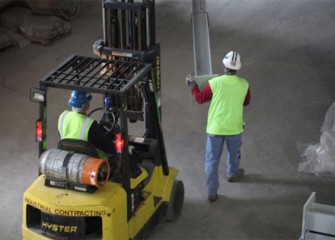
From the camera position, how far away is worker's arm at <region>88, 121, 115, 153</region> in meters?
6.34

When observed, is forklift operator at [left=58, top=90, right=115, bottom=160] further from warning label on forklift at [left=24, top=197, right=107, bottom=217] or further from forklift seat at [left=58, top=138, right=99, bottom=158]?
warning label on forklift at [left=24, top=197, right=107, bottom=217]

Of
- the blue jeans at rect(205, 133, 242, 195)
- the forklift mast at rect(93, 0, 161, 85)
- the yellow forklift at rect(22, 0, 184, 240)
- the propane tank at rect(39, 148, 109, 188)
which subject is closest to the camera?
the propane tank at rect(39, 148, 109, 188)

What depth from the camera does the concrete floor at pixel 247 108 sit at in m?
7.88

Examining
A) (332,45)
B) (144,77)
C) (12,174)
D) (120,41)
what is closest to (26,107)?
(12,174)

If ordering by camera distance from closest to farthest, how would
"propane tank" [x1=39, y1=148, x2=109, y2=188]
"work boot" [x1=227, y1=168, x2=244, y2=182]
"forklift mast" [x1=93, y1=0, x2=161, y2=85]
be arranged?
"propane tank" [x1=39, y1=148, x2=109, y2=188] < "forklift mast" [x1=93, y1=0, x2=161, y2=85] < "work boot" [x1=227, y1=168, x2=244, y2=182]

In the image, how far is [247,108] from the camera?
10469mm

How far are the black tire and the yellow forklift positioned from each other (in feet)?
0.04

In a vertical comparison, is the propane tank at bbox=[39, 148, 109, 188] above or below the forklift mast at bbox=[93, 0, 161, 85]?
below

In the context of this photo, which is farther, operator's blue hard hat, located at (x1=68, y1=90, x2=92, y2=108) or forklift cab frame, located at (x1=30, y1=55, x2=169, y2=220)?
operator's blue hard hat, located at (x1=68, y1=90, x2=92, y2=108)

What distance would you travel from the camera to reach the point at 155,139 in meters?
7.35

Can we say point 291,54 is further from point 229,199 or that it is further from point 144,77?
point 144,77

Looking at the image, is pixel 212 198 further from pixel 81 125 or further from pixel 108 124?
pixel 81 125

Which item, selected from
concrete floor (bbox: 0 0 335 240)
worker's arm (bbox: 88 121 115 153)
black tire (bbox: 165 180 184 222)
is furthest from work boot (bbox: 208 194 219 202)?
worker's arm (bbox: 88 121 115 153)

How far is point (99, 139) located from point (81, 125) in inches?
9.3
